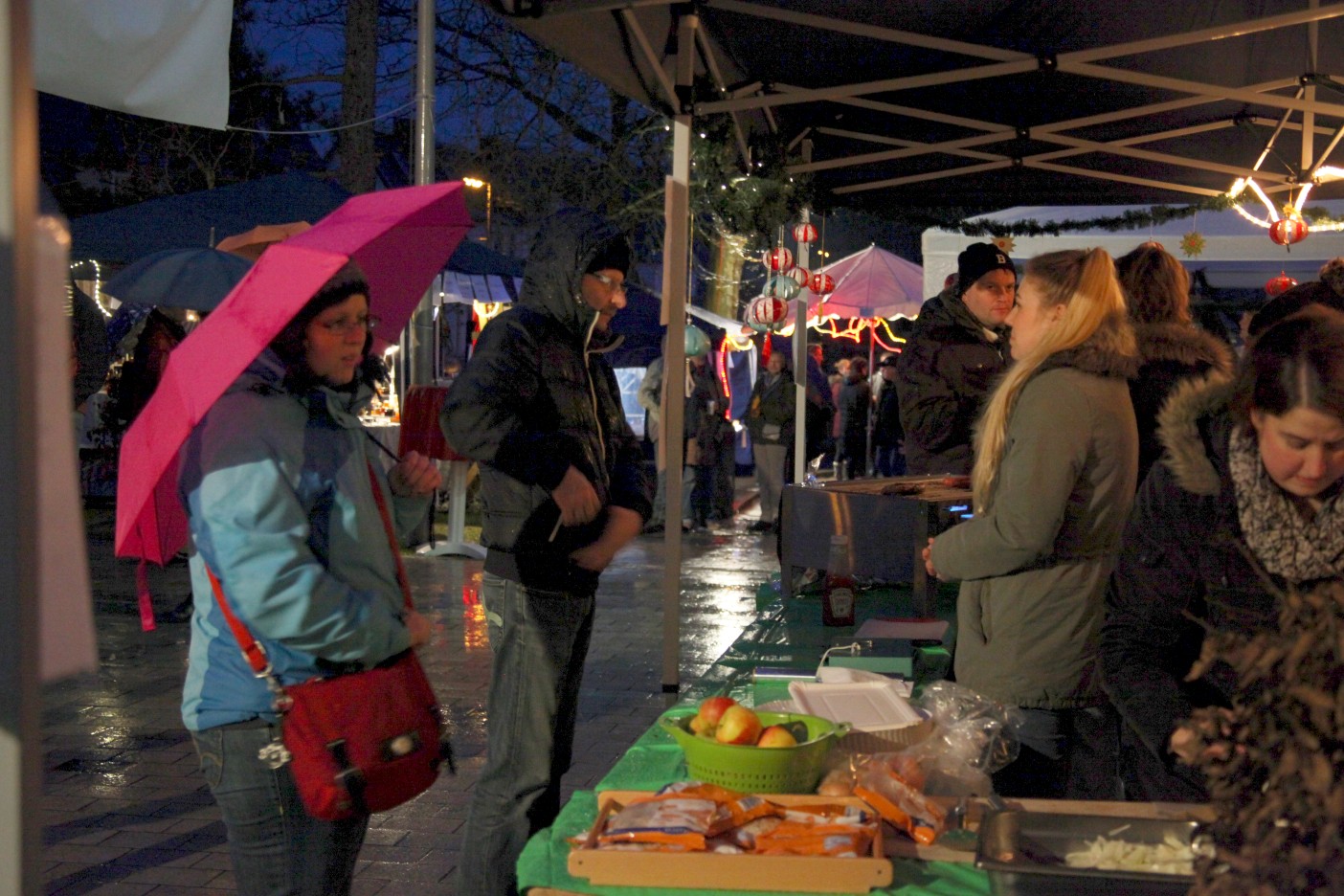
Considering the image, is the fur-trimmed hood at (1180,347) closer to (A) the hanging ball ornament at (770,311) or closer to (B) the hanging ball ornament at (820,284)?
(A) the hanging ball ornament at (770,311)

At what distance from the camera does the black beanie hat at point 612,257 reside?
352 cm

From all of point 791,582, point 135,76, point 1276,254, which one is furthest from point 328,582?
point 1276,254

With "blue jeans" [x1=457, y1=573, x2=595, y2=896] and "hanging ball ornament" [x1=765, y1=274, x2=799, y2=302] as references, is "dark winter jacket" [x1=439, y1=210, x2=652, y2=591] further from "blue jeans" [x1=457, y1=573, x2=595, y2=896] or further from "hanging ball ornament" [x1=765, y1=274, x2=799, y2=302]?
"hanging ball ornament" [x1=765, y1=274, x2=799, y2=302]

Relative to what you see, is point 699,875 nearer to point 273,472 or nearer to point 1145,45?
point 273,472

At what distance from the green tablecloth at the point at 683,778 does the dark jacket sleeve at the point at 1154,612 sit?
1.43 feet

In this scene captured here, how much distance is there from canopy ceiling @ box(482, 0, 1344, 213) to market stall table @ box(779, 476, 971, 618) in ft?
6.33

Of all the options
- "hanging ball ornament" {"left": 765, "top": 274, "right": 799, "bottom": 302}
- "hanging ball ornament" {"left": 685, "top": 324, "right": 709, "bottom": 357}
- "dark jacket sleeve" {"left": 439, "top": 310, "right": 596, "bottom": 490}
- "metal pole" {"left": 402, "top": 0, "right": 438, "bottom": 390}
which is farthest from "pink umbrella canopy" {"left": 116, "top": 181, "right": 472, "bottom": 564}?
"hanging ball ornament" {"left": 685, "top": 324, "right": 709, "bottom": 357}

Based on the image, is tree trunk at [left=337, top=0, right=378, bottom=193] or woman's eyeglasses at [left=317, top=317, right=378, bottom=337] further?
tree trunk at [left=337, top=0, right=378, bottom=193]

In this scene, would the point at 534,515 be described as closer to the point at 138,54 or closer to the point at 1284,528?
the point at 138,54

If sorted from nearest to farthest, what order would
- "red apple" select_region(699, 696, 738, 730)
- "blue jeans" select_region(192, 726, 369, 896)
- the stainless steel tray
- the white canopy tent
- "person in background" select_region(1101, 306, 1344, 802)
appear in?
the stainless steel tray
"person in background" select_region(1101, 306, 1344, 802)
"blue jeans" select_region(192, 726, 369, 896)
"red apple" select_region(699, 696, 738, 730)
the white canopy tent

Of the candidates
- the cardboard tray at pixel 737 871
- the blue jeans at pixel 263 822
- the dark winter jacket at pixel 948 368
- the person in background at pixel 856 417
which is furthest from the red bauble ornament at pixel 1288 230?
the person in background at pixel 856 417

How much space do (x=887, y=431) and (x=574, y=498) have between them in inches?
649

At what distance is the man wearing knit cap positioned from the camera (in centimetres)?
554

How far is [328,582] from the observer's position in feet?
7.91
